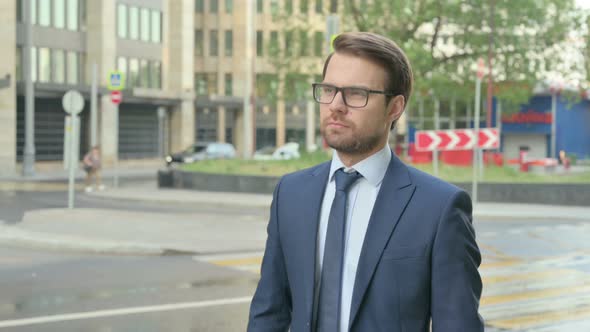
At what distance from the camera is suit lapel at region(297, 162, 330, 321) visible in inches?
123

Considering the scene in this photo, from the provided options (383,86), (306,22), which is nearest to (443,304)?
(383,86)

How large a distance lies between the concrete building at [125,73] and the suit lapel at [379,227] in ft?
98.6

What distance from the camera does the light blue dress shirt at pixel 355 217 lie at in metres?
3.09

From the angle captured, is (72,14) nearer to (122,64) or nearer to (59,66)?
(59,66)

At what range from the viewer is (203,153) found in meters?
47.1

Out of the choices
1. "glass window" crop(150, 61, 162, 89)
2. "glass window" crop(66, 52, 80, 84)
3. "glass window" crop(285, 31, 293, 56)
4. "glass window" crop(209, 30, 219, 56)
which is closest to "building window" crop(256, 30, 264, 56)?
"glass window" crop(209, 30, 219, 56)

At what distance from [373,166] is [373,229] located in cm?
23

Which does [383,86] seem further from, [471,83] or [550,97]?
[550,97]

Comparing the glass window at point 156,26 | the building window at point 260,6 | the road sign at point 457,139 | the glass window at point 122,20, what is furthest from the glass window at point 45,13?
the road sign at point 457,139

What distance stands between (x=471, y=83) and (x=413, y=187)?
3102 cm

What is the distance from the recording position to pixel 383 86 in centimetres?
Result: 308

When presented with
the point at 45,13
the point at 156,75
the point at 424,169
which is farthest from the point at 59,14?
the point at 424,169

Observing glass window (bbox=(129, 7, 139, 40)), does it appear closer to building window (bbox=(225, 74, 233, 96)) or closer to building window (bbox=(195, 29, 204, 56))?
building window (bbox=(225, 74, 233, 96))

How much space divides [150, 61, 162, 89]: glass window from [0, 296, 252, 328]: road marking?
49.1 metres
